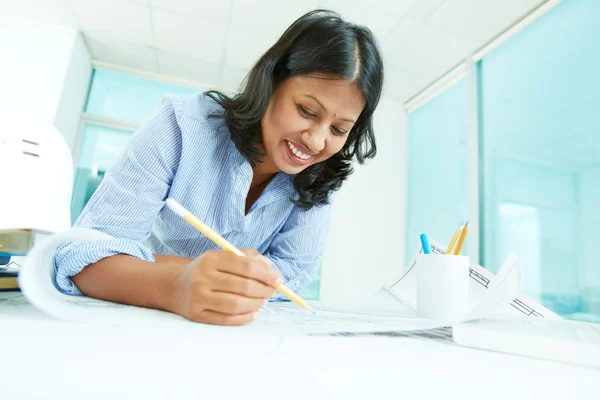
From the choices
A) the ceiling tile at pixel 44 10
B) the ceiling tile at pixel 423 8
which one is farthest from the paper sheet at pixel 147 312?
the ceiling tile at pixel 44 10

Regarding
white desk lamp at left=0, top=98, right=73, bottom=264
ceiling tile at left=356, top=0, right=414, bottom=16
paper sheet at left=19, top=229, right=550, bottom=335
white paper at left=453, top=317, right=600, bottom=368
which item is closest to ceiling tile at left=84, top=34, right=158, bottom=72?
ceiling tile at left=356, top=0, right=414, bottom=16

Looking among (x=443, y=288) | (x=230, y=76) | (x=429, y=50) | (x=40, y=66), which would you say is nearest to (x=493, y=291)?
(x=443, y=288)

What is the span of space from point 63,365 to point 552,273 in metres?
2.28

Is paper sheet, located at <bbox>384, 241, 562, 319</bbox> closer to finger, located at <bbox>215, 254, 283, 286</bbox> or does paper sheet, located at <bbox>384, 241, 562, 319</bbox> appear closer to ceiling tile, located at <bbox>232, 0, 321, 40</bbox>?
finger, located at <bbox>215, 254, 283, 286</bbox>

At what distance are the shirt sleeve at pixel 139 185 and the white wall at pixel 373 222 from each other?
248 cm

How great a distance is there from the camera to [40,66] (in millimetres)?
2633

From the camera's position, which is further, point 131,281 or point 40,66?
point 40,66

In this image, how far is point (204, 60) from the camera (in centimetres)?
298

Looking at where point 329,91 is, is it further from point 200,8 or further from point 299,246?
point 200,8

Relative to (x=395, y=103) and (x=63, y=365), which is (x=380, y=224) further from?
(x=63, y=365)

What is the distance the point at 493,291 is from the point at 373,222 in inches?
108

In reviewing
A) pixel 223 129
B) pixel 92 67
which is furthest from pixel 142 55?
pixel 223 129

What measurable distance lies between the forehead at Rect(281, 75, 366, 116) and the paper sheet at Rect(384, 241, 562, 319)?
336 mm

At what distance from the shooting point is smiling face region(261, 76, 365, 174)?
2.45ft
